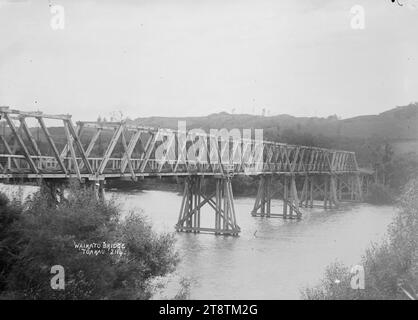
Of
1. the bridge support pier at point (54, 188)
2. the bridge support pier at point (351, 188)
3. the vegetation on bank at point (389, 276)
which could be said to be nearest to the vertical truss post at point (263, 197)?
the bridge support pier at point (351, 188)

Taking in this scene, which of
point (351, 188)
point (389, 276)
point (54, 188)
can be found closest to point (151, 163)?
point (54, 188)

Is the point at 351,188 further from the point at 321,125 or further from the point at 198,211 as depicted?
the point at 198,211

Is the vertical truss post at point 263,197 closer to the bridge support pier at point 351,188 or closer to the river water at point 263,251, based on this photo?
the river water at point 263,251

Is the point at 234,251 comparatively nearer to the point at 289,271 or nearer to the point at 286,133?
the point at 289,271

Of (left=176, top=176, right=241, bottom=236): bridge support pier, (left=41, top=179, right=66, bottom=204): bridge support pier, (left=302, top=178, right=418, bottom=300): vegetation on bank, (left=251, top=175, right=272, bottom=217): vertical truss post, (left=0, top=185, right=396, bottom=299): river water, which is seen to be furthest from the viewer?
(left=251, top=175, right=272, bottom=217): vertical truss post

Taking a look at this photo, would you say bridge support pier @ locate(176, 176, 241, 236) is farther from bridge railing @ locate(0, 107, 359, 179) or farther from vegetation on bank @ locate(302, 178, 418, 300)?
vegetation on bank @ locate(302, 178, 418, 300)

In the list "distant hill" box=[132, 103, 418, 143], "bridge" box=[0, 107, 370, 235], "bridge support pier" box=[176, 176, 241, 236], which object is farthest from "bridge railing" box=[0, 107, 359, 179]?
"distant hill" box=[132, 103, 418, 143]

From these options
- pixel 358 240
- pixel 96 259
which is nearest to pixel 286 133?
pixel 358 240
